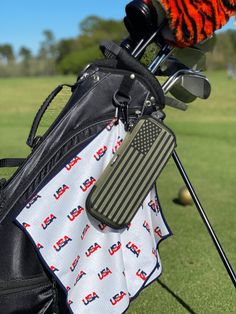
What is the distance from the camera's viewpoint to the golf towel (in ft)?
5.13

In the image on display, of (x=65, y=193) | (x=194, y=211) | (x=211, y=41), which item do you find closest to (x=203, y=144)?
(x=194, y=211)

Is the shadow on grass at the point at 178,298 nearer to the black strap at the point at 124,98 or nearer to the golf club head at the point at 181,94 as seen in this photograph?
the golf club head at the point at 181,94

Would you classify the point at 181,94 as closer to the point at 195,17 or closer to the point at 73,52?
the point at 195,17

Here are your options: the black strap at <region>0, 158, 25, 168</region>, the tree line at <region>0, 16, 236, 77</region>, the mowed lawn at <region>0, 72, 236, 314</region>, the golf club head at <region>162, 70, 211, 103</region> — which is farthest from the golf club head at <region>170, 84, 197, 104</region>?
the tree line at <region>0, 16, 236, 77</region>

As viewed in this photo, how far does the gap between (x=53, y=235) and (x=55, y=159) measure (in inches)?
9.0

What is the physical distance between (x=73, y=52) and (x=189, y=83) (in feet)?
250

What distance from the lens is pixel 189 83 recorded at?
1.79 meters

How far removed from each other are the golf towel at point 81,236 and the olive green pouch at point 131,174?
4 cm

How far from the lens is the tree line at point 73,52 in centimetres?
6347

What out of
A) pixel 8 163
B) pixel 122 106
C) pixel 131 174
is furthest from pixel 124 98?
pixel 8 163

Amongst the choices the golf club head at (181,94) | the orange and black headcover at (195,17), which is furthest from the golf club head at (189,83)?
the orange and black headcover at (195,17)

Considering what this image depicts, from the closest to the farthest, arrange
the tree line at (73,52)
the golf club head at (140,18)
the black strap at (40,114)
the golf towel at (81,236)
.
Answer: the golf towel at (81,236) → the golf club head at (140,18) → the black strap at (40,114) → the tree line at (73,52)

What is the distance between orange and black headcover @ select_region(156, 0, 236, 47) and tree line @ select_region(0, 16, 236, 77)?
187ft

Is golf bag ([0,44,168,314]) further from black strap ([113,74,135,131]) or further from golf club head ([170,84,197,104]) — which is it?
golf club head ([170,84,197,104])
